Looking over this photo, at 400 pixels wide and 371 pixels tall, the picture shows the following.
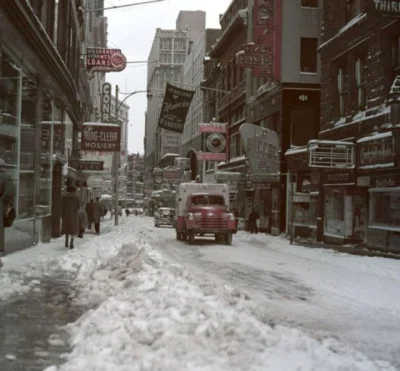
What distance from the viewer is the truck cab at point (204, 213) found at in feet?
77.3

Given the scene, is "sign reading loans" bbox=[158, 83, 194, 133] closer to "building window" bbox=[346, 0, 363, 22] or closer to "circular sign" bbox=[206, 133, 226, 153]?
"building window" bbox=[346, 0, 363, 22]

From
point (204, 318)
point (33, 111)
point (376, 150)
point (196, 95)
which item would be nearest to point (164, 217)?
point (376, 150)

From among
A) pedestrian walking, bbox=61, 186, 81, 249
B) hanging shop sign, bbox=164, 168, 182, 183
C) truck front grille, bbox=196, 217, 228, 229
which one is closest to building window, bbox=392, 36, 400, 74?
truck front grille, bbox=196, 217, 228, 229

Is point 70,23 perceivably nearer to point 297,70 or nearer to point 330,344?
point 297,70

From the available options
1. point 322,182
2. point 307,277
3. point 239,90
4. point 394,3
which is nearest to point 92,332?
point 307,277

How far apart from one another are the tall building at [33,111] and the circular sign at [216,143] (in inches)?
972

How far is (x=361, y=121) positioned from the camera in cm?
2198

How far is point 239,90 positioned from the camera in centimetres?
4650

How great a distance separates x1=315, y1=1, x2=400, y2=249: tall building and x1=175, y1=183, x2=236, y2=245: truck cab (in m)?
4.63

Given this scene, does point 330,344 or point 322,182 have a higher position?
point 322,182

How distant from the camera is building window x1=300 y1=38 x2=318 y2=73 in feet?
111

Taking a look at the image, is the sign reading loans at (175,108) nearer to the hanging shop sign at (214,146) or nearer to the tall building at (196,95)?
the hanging shop sign at (214,146)

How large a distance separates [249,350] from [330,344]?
1155 millimetres

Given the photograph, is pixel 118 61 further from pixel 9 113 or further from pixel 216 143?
pixel 216 143
